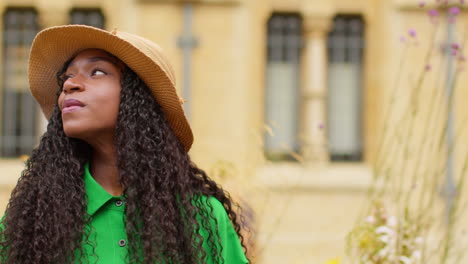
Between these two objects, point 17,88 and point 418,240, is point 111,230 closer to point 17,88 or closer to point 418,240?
point 418,240

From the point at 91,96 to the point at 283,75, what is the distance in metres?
6.43

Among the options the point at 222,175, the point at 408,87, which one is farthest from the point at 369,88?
the point at 222,175

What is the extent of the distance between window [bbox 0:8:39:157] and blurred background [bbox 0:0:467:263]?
1cm

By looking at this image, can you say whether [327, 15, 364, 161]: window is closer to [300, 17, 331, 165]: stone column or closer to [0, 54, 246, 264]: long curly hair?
[300, 17, 331, 165]: stone column

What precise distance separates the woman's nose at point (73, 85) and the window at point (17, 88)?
20.9 feet

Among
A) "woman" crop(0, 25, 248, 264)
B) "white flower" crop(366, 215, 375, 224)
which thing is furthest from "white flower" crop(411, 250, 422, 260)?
"woman" crop(0, 25, 248, 264)

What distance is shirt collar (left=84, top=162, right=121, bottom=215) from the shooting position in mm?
1758

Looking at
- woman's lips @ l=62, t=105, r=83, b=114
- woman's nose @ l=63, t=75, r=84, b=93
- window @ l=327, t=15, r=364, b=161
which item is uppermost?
woman's nose @ l=63, t=75, r=84, b=93

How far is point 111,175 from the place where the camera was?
1.85 m

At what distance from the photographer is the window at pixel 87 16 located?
26.2 feet

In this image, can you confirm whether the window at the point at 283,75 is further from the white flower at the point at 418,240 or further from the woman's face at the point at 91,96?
the woman's face at the point at 91,96

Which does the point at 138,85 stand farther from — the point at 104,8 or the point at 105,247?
the point at 104,8

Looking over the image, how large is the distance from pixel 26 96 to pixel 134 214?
6577 mm

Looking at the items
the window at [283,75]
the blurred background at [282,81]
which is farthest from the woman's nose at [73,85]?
the window at [283,75]
